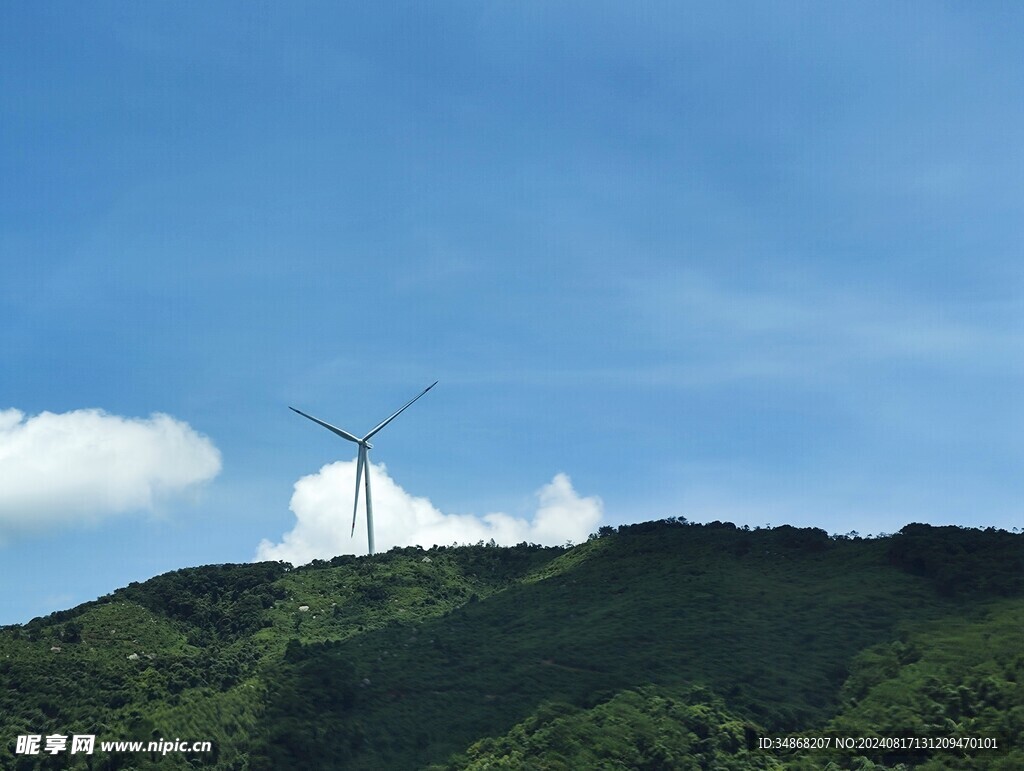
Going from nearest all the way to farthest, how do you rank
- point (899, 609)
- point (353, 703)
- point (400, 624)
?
point (353, 703)
point (899, 609)
point (400, 624)

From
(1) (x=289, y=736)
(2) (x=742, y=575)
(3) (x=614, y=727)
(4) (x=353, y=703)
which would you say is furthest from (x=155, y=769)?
(2) (x=742, y=575)

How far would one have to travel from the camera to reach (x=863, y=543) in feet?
383

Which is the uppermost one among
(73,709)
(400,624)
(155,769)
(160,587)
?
(160,587)

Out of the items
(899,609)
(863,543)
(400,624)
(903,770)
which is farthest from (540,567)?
(903,770)

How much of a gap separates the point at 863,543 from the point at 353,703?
59.1m

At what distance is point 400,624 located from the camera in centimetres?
11194

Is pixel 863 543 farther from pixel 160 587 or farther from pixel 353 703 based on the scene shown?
pixel 160 587

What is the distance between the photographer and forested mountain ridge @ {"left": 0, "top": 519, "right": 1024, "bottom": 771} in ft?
260

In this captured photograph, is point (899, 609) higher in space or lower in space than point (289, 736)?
higher

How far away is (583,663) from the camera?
93625 millimetres

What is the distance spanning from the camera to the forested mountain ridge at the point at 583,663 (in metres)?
79.4

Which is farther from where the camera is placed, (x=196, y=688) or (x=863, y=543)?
(x=863, y=543)

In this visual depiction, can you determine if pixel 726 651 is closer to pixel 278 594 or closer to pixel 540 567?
pixel 540 567

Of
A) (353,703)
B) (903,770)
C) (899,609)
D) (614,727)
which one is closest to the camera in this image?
(903,770)
